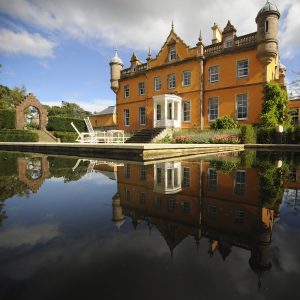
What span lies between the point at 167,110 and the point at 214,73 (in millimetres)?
5244

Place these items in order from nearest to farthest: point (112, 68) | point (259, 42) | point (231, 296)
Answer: point (231, 296) → point (259, 42) → point (112, 68)

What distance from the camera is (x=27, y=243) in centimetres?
173

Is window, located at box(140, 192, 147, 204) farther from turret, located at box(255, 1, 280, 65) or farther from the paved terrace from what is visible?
turret, located at box(255, 1, 280, 65)

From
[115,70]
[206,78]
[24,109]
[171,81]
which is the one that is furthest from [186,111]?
[24,109]

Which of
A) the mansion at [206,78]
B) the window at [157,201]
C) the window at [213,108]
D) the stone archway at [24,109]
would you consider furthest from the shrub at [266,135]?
the stone archway at [24,109]

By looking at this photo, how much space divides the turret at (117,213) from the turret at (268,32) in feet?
57.7

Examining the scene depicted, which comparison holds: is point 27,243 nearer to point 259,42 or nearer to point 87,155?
point 87,155

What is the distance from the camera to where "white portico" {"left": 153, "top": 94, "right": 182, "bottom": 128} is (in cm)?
1969

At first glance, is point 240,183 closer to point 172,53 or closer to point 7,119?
point 172,53

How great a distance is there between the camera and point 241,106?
18031 mm

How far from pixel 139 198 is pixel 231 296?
200 centimetres

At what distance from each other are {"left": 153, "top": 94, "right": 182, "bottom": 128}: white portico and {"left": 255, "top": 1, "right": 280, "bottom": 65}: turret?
753cm

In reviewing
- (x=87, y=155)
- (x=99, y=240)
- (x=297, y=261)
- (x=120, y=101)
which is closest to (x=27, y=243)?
(x=99, y=240)

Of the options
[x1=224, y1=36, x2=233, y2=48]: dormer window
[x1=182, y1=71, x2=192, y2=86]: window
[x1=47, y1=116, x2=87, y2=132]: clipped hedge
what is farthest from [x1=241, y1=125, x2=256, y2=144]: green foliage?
[x1=47, y1=116, x2=87, y2=132]: clipped hedge
